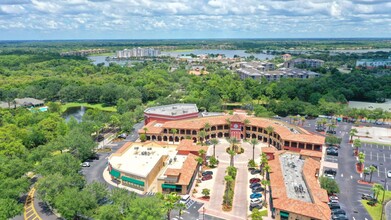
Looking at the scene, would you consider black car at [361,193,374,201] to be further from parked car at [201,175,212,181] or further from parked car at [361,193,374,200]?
parked car at [201,175,212,181]

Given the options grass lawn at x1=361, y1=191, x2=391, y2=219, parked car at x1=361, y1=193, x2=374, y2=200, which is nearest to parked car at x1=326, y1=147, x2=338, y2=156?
parked car at x1=361, y1=193, x2=374, y2=200

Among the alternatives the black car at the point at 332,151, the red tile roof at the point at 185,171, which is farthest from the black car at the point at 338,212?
the black car at the point at 332,151

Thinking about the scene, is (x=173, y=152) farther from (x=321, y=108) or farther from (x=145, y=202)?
(x=321, y=108)

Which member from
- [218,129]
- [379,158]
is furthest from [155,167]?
[379,158]

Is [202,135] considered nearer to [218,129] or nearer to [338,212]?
[218,129]

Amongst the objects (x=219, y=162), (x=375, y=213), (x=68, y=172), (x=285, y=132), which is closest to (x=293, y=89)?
(x=285, y=132)

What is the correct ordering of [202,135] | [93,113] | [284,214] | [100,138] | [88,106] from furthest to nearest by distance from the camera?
[88,106] < [93,113] < [100,138] < [202,135] < [284,214]

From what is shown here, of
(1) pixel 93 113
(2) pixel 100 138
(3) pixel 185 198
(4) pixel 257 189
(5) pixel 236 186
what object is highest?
(1) pixel 93 113
